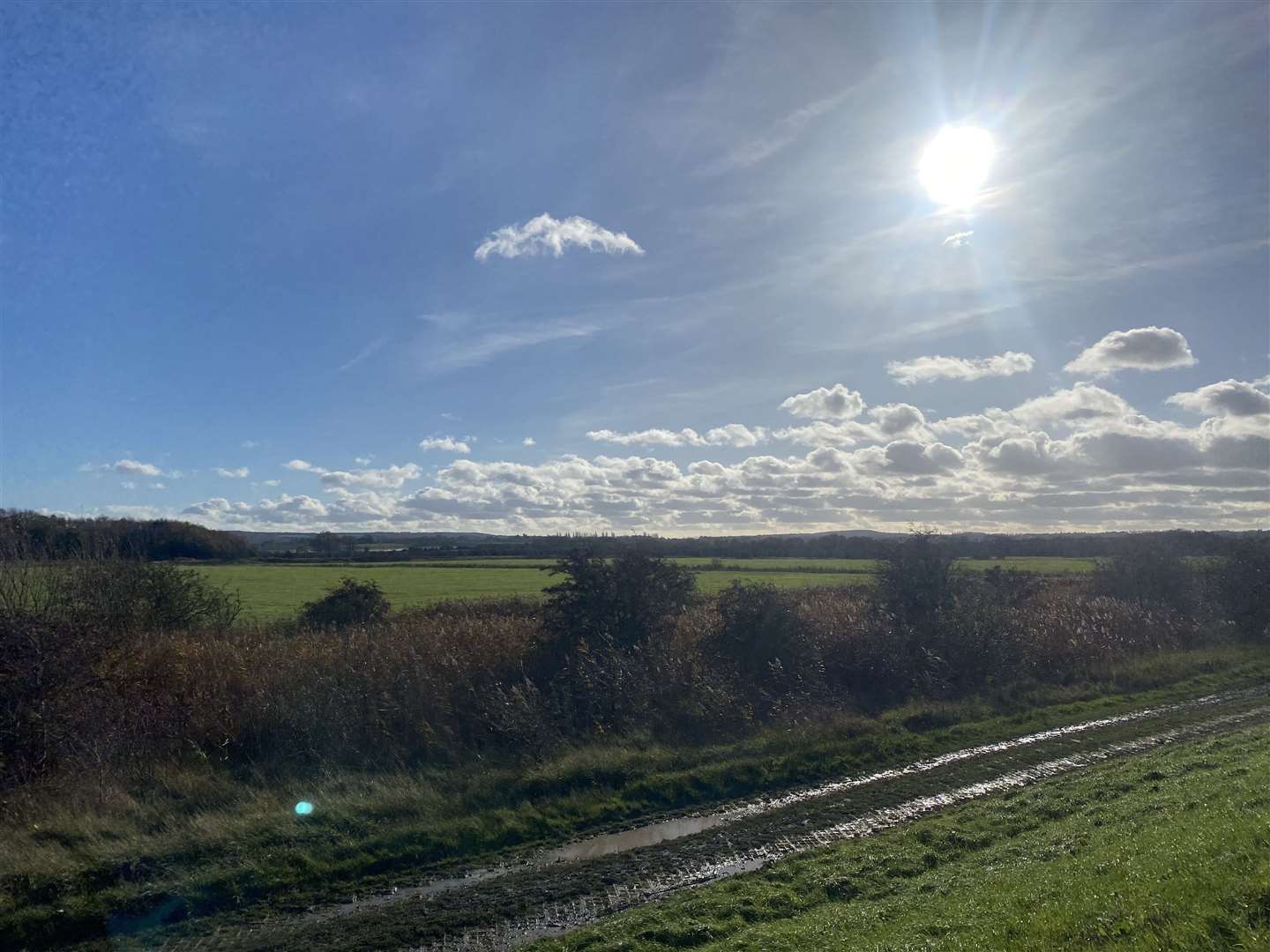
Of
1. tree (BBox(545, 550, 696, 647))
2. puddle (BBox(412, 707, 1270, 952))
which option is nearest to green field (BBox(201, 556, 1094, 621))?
tree (BBox(545, 550, 696, 647))

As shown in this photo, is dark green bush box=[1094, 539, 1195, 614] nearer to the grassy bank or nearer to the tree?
the grassy bank

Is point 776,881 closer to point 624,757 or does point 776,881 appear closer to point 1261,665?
point 624,757

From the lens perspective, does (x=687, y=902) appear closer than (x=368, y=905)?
Yes

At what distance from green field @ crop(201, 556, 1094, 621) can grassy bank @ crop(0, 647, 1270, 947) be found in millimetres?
14154

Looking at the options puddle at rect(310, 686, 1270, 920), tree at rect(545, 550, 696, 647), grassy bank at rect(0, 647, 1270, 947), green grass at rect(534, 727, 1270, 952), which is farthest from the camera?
tree at rect(545, 550, 696, 647)

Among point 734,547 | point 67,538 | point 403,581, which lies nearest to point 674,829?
point 67,538

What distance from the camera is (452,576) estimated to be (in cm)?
5572

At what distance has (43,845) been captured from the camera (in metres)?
9.65

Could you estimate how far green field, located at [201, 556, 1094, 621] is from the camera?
3866cm

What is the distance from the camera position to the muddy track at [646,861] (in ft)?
27.0

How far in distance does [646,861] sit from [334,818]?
14.5 ft

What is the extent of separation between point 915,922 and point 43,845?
33.1 feet

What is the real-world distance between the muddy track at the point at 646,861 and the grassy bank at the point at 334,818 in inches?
24.8

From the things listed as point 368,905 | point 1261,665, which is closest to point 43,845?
point 368,905
